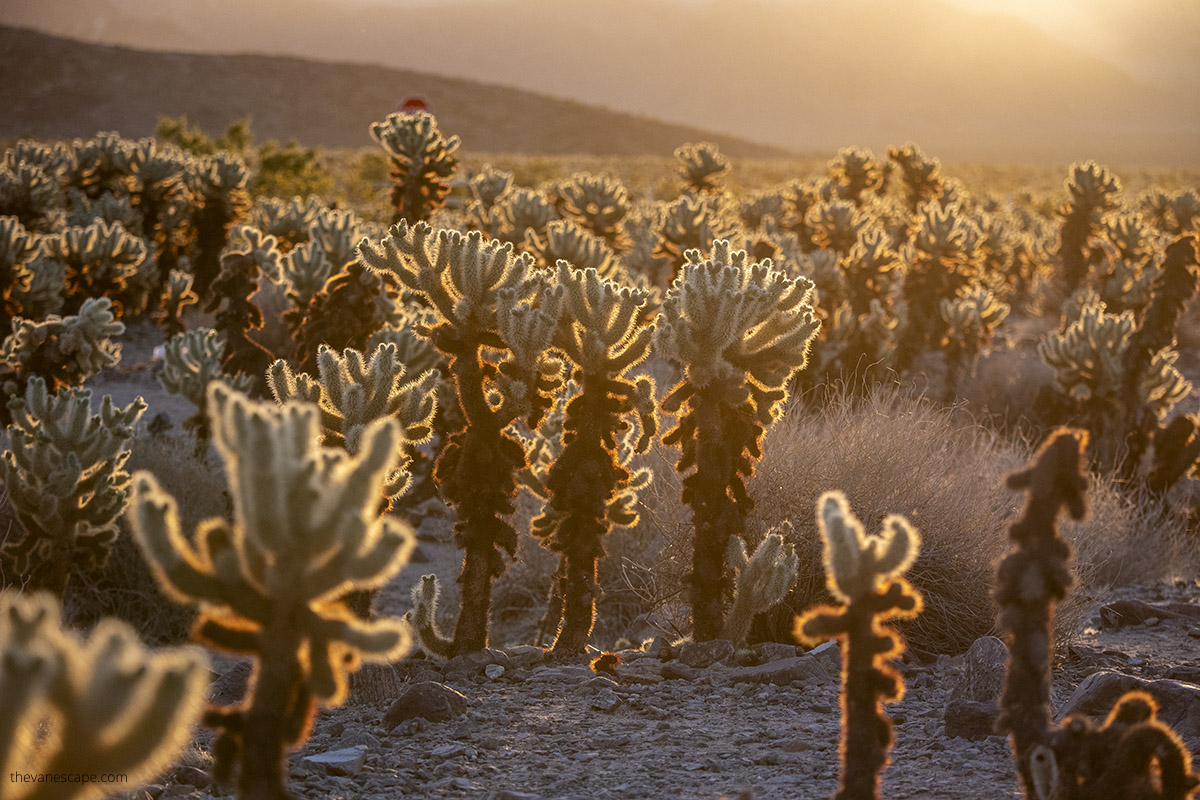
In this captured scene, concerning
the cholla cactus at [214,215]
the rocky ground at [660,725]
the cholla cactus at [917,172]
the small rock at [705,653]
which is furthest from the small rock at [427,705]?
the cholla cactus at [917,172]

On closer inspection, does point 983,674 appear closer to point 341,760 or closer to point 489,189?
point 341,760

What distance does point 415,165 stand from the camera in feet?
28.7

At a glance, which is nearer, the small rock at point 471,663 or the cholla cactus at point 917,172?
the small rock at point 471,663

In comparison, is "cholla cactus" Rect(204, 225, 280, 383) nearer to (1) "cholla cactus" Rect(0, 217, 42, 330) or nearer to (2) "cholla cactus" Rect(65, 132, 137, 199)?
(1) "cholla cactus" Rect(0, 217, 42, 330)

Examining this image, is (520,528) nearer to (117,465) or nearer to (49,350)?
(117,465)

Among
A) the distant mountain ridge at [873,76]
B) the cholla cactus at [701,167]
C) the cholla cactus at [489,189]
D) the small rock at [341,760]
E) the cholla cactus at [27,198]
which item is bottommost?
the small rock at [341,760]

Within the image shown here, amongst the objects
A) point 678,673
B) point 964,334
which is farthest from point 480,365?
point 964,334

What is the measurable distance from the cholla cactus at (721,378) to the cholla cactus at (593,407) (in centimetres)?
14

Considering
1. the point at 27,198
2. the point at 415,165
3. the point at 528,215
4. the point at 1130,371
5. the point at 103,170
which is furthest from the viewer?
the point at 103,170

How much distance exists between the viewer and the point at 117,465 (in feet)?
18.8

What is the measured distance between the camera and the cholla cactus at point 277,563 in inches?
84.0

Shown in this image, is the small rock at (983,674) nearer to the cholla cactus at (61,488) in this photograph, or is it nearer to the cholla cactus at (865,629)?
the cholla cactus at (865,629)

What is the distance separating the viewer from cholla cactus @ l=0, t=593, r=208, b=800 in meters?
1.61

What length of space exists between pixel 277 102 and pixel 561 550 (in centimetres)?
7227
